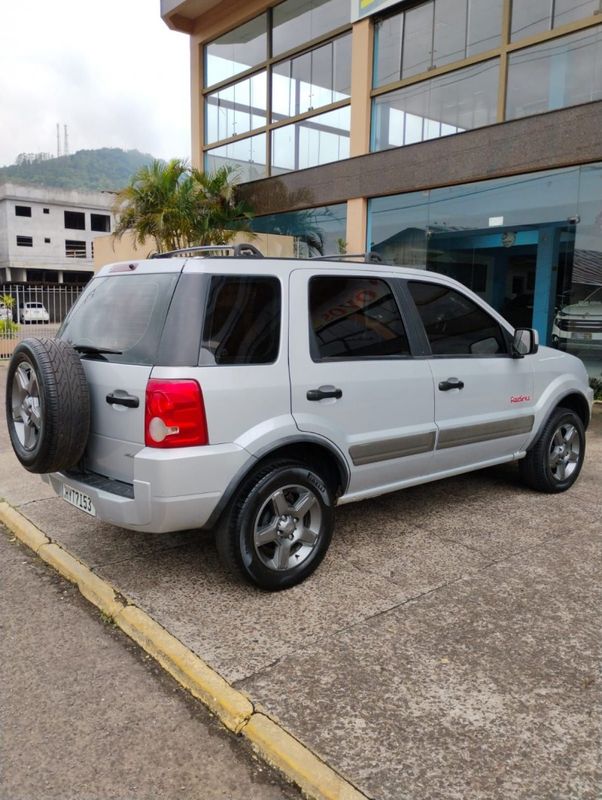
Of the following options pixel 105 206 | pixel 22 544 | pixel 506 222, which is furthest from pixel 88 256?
pixel 22 544

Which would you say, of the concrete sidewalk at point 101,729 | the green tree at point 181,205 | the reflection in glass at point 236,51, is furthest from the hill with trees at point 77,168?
the concrete sidewalk at point 101,729

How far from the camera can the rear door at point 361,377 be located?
12.2 feet

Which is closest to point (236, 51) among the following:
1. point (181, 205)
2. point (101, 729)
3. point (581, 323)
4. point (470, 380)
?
point (181, 205)

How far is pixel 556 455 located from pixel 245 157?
1277 centimetres

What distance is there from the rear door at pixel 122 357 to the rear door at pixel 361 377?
0.77 metres

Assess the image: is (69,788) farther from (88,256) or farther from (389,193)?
(88,256)

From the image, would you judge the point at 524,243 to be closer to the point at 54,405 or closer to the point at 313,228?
the point at 313,228

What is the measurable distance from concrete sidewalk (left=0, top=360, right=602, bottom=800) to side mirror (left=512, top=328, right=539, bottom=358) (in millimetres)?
1225

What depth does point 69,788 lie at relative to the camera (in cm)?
225

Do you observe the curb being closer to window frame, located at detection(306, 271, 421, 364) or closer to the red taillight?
the red taillight

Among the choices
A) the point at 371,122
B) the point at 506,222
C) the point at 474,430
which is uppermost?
the point at 371,122

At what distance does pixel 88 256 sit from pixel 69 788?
196 ft

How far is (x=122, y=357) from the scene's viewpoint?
11.5 feet

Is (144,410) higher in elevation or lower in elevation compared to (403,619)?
higher
